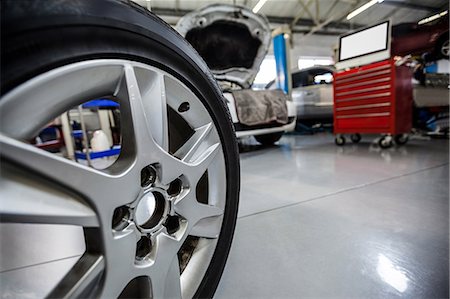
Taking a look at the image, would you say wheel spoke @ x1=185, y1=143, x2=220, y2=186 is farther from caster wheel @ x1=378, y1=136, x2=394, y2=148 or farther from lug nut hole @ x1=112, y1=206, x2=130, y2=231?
caster wheel @ x1=378, y1=136, x2=394, y2=148

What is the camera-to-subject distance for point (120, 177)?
328mm

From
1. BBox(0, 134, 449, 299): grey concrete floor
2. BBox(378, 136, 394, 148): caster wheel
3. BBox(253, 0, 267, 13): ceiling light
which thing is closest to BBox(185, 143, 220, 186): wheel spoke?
BBox(0, 134, 449, 299): grey concrete floor

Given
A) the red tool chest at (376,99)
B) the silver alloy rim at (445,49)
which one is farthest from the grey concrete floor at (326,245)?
the silver alloy rim at (445,49)

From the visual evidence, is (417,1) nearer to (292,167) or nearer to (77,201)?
(292,167)

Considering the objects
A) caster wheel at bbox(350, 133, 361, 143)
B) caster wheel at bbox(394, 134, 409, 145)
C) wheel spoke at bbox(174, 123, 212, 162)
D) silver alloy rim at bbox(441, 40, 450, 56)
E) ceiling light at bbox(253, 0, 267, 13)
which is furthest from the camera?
ceiling light at bbox(253, 0, 267, 13)

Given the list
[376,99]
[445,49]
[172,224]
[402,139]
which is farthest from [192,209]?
[445,49]

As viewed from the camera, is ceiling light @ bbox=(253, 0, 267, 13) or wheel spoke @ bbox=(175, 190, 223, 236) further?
ceiling light @ bbox=(253, 0, 267, 13)

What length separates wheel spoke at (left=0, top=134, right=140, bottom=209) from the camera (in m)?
0.25

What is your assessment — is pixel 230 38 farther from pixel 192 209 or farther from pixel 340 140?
pixel 192 209

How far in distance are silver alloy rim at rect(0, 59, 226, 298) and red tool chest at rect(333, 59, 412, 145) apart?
8.04 feet


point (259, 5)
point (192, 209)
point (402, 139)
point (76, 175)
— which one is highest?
point (259, 5)

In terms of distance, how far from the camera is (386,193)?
1136mm

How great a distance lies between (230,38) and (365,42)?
1.52 m

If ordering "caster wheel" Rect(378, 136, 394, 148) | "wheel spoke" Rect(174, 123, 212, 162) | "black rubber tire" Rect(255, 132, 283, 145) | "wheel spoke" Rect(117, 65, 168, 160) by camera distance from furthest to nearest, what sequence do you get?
"black rubber tire" Rect(255, 132, 283, 145) < "caster wheel" Rect(378, 136, 394, 148) < "wheel spoke" Rect(174, 123, 212, 162) < "wheel spoke" Rect(117, 65, 168, 160)
